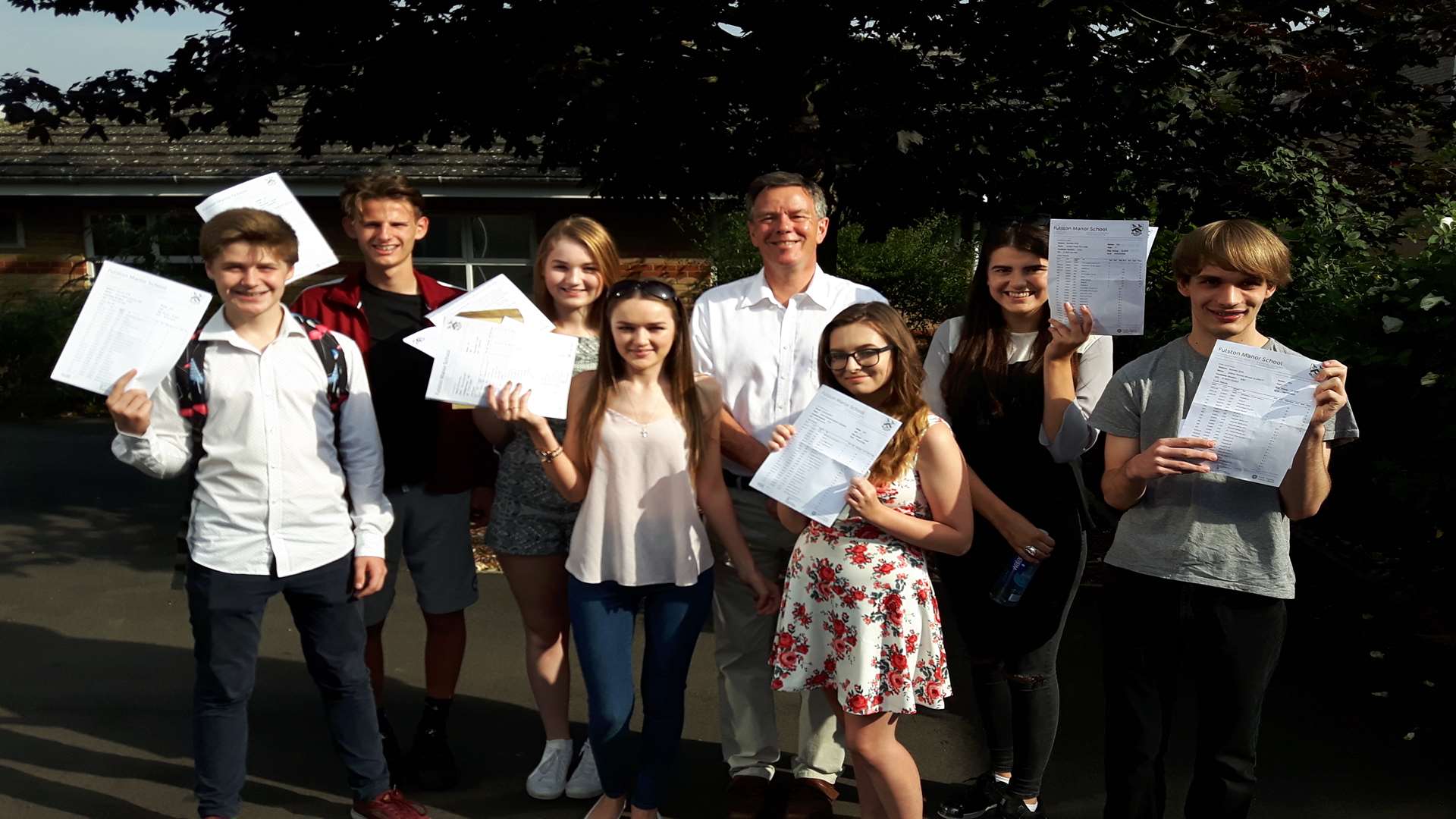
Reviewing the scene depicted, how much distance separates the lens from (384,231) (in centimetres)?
375

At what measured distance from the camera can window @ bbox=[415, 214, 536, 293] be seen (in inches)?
647

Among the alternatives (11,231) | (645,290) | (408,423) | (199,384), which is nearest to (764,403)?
(645,290)

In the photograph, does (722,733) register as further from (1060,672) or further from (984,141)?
(984,141)

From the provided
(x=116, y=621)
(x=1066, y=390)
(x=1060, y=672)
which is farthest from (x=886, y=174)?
(x=116, y=621)

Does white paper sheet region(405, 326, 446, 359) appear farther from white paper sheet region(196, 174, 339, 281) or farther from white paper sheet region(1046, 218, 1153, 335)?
white paper sheet region(1046, 218, 1153, 335)

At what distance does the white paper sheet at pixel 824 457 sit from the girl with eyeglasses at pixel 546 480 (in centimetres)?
82

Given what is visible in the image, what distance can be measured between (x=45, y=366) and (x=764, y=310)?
13561mm

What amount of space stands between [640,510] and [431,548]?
915 millimetres

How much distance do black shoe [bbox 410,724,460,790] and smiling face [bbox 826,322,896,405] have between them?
1.95 metres

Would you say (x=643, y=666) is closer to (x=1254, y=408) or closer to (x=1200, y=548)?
(x=1200, y=548)

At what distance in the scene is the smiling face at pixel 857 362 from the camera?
314 cm

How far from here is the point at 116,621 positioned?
5883mm

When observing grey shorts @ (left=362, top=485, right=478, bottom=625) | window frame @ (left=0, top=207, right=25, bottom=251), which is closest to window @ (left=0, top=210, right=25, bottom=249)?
window frame @ (left=0, top=207, right=25, bottom=251)

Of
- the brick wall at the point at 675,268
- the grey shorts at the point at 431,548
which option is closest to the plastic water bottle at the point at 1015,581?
the grey shorts at the point at 431,548
